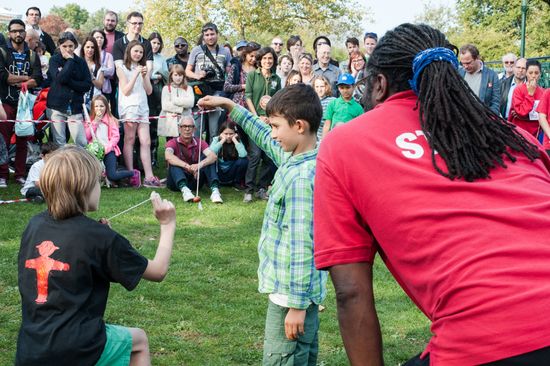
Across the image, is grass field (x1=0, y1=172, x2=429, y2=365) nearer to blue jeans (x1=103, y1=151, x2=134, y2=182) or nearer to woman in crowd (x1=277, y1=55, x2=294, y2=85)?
blue jeans (x1=103, y1=151, x2=134, y2=182)

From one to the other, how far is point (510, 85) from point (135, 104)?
6876 mm

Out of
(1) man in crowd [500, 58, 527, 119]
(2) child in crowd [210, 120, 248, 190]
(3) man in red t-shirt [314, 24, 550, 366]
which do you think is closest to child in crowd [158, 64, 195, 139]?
(2) child in crowd [210, 120, 248, 190]

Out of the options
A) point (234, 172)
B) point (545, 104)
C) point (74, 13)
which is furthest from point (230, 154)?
point (74, 13)

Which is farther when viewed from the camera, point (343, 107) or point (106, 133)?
point (106, 133)

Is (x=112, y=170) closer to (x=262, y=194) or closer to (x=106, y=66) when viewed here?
(x=106, y=66)

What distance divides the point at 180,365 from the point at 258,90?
6.94 meters

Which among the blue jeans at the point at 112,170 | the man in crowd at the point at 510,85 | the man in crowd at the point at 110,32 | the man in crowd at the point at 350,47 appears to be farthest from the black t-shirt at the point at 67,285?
the man in crowd at the point at 510,85

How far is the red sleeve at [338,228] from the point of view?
2.12m

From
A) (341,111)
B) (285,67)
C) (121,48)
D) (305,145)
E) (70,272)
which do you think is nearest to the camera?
(70,272)

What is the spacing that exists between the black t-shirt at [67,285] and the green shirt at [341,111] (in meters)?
7.16

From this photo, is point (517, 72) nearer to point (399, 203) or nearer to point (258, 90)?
point (258, 90)

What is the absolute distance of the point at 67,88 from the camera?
10.9 m

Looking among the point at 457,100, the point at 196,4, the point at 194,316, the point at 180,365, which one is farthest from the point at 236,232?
the point at 196,4

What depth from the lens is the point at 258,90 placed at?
37.3 ft
